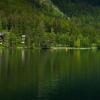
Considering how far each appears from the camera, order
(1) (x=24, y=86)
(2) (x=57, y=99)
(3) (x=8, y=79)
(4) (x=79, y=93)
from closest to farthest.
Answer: (2) (x=57, y=99) → (4) (x=79, y=93) → (1) (x=24, y=86) → (3) (x=8, y=79)

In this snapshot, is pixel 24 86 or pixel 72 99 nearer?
pixel 72 99

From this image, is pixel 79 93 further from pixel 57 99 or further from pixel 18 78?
pixel 18 78

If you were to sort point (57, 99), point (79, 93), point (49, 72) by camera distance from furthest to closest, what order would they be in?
point (49, 72), point (79, 93), point (57, 99)

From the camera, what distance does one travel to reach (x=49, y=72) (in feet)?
319

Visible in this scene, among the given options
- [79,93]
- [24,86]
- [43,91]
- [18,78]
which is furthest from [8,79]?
[79,93]

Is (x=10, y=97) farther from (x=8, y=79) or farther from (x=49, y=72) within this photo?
(x=49, y=72)

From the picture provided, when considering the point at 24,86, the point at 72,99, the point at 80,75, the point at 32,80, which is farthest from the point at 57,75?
the point at 72,99

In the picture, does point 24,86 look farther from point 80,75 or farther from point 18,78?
point 80,75

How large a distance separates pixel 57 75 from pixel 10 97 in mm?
30576

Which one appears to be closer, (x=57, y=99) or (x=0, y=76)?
(x=57, y=99)

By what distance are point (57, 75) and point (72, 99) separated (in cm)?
2940

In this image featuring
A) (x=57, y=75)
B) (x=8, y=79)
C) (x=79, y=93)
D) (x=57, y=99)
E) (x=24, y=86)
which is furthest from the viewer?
(x=57, y=75)

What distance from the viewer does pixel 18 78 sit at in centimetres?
8294

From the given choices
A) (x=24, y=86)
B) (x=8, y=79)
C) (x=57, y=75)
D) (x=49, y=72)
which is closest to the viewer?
(x=24, y=86)
